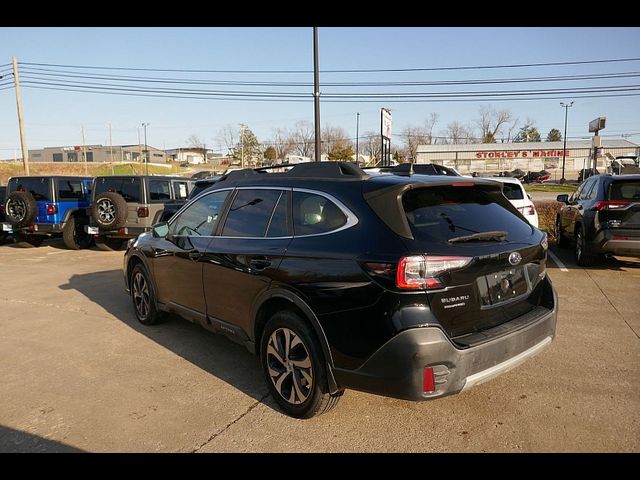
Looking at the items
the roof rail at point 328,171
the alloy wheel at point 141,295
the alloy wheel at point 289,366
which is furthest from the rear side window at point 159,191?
the alloy wheel at point 289,366

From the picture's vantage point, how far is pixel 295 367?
329 centimetres

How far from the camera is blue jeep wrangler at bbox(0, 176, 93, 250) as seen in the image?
1178 cm

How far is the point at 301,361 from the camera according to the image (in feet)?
10.6

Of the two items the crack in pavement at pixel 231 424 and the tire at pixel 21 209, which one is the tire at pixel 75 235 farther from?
the crack in pavement at pixel 231 424

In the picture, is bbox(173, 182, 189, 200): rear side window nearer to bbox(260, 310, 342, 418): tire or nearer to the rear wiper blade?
bbox(260, 310, 342, 418): tire

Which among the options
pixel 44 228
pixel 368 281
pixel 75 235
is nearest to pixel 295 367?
pixel 368 281

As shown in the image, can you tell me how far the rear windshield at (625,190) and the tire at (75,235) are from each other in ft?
39.9

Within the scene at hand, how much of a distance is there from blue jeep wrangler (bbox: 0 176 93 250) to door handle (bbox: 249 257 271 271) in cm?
1052

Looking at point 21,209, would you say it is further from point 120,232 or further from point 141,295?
point 141,295

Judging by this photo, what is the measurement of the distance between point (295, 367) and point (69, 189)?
11.5 m
